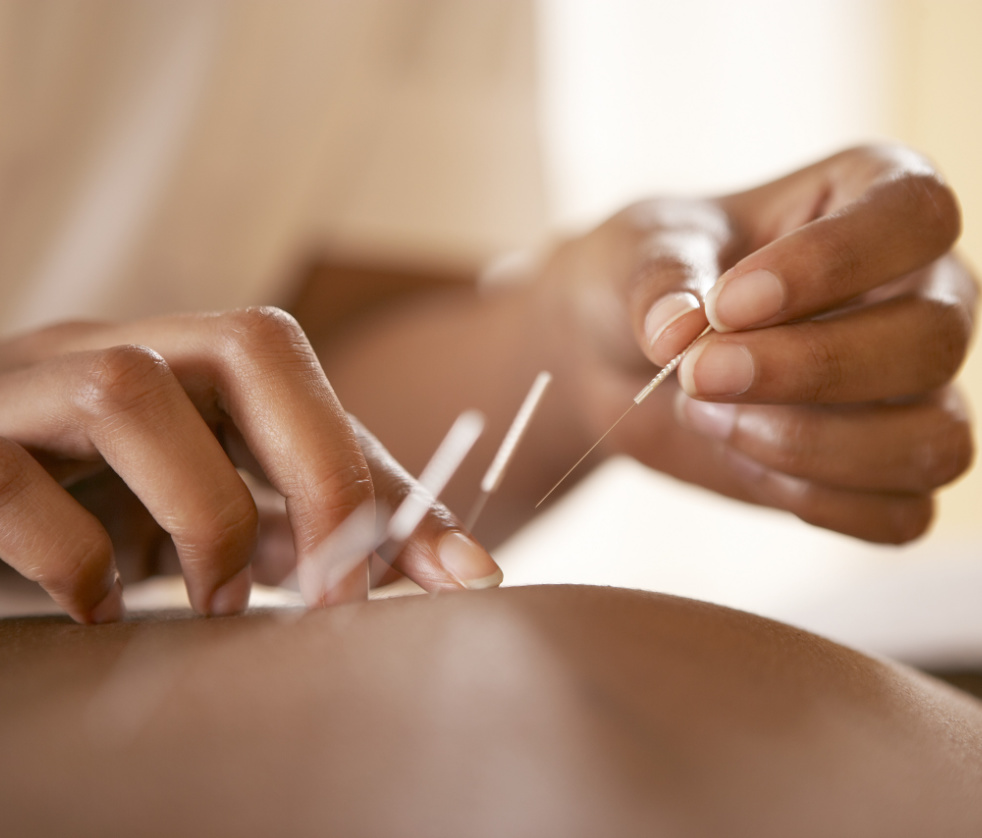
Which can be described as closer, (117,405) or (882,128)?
(117,405)

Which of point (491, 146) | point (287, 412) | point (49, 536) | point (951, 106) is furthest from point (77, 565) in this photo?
point (951, 106)

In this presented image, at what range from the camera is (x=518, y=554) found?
3.82 feet

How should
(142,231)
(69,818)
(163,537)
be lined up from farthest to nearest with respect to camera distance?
(142,231)
(163,537)
(69,818)

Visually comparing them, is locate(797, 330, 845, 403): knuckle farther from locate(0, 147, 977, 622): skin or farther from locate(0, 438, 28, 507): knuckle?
locate(0, 438, 28, 507): knuckle

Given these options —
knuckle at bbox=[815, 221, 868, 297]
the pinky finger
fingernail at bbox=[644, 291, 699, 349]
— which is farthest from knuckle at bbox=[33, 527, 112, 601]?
knuckle at bbox=[815, 221, 868, 297]

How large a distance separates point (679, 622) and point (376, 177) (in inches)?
47.8

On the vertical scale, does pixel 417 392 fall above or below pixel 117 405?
below

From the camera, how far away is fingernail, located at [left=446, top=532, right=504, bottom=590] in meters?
0.47

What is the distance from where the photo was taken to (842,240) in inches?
20.9

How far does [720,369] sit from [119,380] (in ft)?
1.21

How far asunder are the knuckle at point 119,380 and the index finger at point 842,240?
0.35 m

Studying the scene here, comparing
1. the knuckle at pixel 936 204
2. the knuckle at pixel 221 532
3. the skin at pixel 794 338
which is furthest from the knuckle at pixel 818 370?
the knuckle at pixel 221 532

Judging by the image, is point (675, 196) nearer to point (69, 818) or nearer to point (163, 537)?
point (163, 537)

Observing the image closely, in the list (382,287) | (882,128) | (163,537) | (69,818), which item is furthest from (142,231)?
(882,128)
